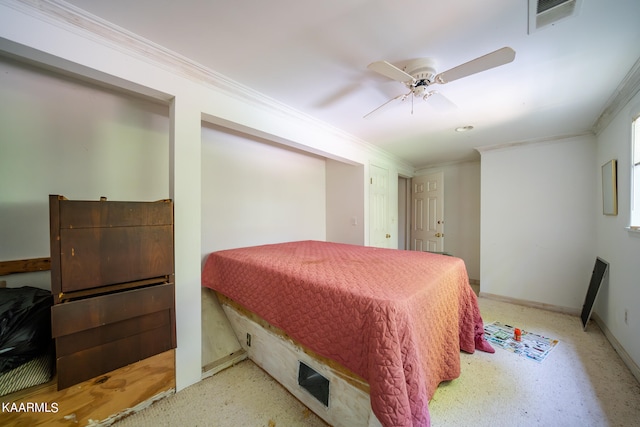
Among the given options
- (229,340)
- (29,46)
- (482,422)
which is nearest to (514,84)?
(482,422)

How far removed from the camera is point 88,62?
1294 millimetres

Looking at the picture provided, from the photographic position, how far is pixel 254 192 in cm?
267

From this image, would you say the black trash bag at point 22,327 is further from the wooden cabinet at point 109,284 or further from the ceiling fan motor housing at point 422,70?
the ceiling fan motor housing at point 422,70

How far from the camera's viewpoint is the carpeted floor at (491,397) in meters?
1.38

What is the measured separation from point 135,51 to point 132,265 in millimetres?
1355

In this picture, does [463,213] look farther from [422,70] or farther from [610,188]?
[422,70]

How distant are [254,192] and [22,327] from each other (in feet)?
6.21

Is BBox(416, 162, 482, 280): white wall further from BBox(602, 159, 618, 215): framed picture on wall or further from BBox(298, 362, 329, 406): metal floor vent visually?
BBox(298, 362, 329, 406): metal floor vent

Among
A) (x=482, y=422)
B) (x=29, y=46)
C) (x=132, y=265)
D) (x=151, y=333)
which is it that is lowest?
(x=482, y=422)

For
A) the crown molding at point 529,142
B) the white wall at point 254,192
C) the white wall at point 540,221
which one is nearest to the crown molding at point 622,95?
the crown molding at point 529,142

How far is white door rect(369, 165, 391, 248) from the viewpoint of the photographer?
3.55 meters

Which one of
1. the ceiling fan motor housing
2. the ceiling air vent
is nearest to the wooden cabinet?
the ceiling fan motor housing

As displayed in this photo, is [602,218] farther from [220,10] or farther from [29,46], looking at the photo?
[29,46]

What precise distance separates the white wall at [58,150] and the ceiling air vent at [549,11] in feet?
8.66
